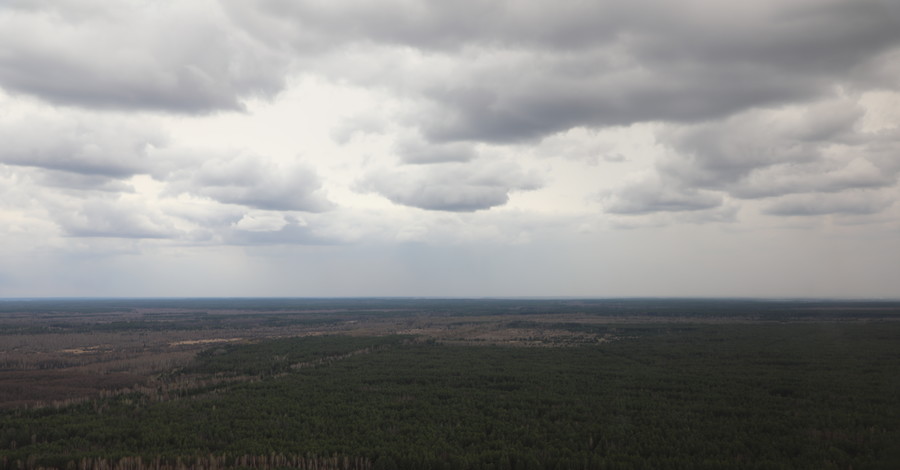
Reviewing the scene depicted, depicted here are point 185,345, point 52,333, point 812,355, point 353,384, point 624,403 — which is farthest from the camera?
point 52,333

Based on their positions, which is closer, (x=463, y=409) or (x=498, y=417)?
(x=498, y=417)

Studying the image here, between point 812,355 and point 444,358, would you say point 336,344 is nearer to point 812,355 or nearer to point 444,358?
point 444,358

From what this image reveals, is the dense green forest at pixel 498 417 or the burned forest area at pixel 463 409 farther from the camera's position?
the burned forest area at pixel 463 409

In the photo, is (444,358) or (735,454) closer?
(735,454)

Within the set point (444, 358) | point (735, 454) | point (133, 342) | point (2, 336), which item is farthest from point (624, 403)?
point (2, 336)

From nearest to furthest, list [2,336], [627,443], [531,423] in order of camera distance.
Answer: [627,443] → [531,423] → [2,336]

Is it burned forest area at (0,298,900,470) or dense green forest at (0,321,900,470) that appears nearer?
dense green forest at (0,321,900,470)

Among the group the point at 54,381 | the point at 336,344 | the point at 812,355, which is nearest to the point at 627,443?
the point at 812,355

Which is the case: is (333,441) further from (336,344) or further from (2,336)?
(2,336)
